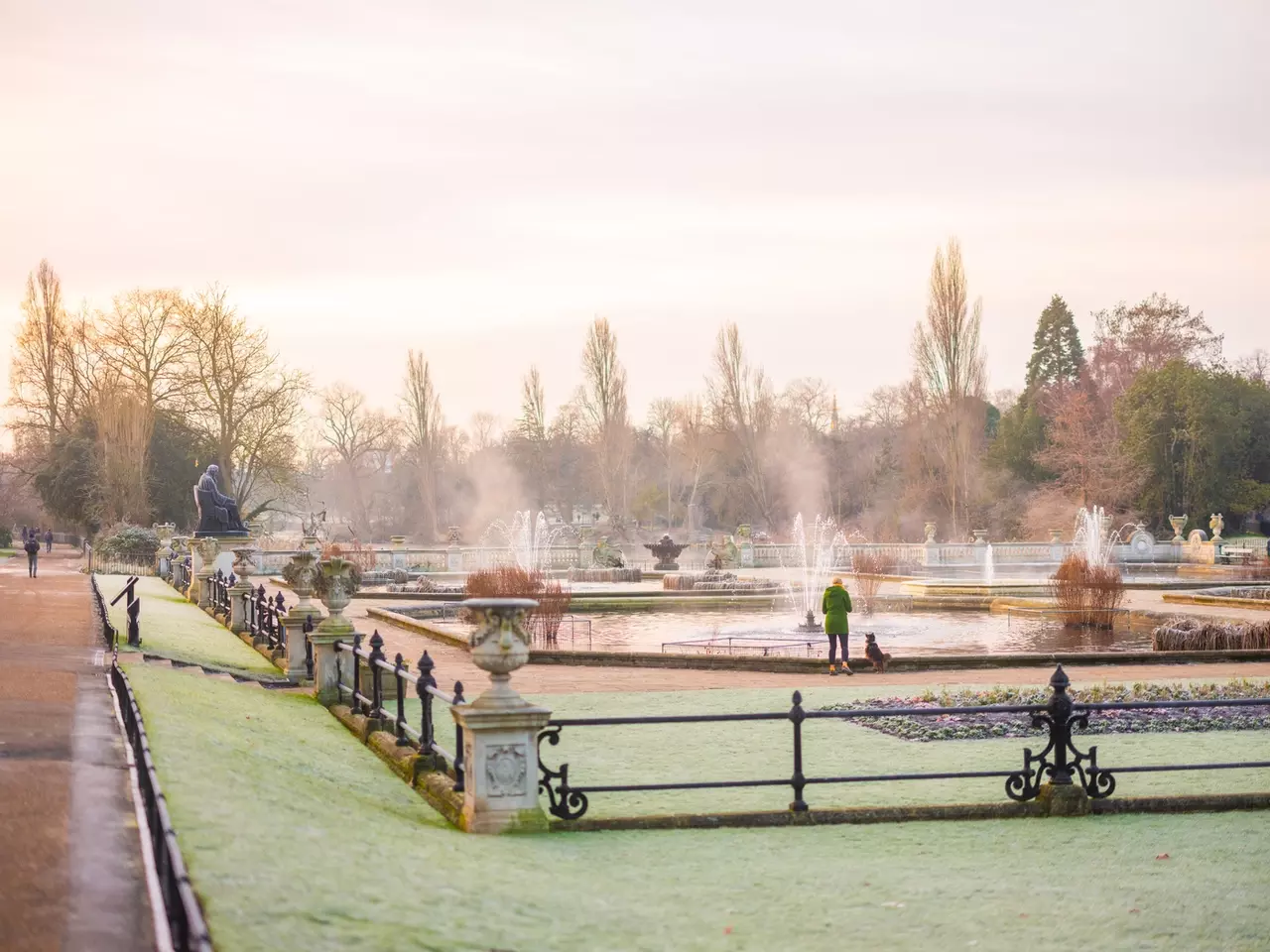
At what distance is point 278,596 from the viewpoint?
22531 millimetres

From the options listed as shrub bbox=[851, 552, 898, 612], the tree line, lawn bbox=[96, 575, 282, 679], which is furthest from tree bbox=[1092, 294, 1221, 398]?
lawn bbox=[96, 575, 282, 679]

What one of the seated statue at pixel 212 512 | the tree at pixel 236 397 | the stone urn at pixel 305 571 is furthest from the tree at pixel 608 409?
the stone urn at pixel 305 571

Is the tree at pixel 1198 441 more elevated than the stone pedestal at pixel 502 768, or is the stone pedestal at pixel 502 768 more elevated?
the tree at pixel 1198 441

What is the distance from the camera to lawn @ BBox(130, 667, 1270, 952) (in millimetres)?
6531

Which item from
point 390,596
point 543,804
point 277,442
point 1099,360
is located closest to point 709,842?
point 543,804

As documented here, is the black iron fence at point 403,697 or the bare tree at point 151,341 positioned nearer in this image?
the black iron fence at point 403,697

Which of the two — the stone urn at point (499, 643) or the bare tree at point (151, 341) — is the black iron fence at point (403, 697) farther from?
the bare tree at point (151, 341)

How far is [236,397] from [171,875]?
2370 inches

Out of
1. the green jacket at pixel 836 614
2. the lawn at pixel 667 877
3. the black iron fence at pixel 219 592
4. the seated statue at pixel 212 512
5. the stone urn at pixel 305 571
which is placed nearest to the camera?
the lawn at pixel 667 877

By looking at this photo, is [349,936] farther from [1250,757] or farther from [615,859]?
[1250,757]

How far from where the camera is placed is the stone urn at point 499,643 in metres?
9.20

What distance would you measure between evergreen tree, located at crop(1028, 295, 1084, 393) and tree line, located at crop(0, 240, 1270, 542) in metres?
0.12

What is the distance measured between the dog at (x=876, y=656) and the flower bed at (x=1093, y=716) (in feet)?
11.1

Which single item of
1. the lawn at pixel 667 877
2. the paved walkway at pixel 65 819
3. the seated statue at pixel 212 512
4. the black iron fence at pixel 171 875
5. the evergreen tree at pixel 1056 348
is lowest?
the lawn at pixel 667 877
